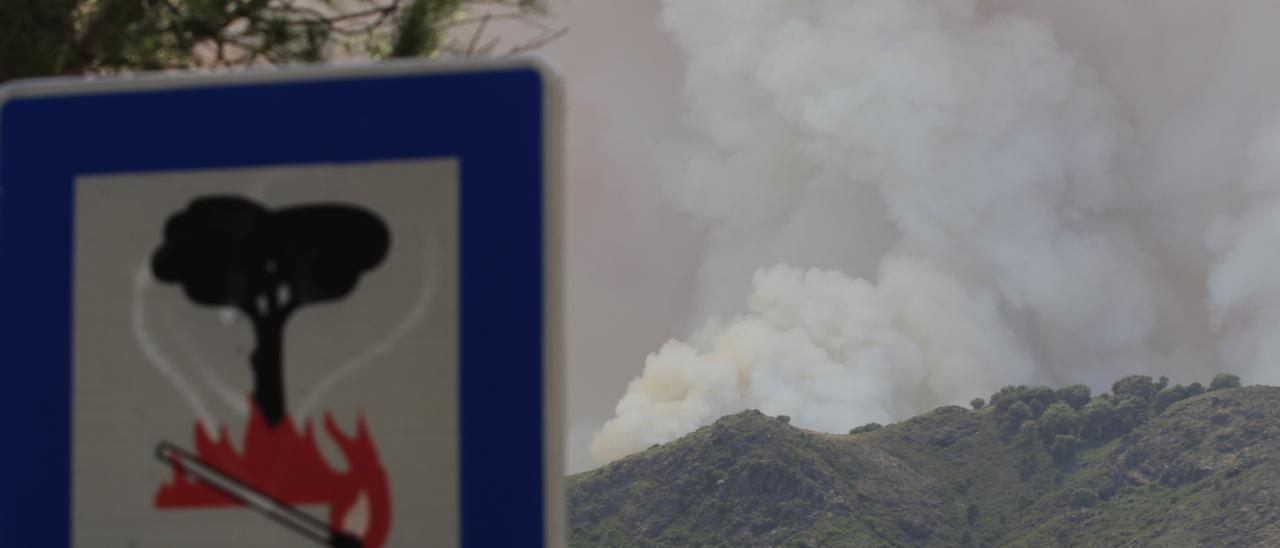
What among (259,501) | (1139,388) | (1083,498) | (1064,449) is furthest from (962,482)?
(259,501)

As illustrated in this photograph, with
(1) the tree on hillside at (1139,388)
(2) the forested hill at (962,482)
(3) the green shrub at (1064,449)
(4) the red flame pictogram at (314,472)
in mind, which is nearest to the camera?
(4) the red flame pictogram at (314,472)

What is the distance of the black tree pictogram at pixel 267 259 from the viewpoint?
1124mm

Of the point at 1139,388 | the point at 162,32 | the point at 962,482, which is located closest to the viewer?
the point at 162,32

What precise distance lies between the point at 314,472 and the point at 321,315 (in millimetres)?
115

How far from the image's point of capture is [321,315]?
3.70 feet

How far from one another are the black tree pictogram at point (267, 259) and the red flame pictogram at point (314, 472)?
0.02m

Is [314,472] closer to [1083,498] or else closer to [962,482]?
[1083,498]

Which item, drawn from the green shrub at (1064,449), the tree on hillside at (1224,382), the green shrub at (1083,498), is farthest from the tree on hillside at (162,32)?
the tree on hillside at (1224,382)

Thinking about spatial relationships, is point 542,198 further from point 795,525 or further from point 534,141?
point 795,525

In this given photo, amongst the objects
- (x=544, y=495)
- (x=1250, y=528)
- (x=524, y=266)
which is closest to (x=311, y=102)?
(x=524, y=266)

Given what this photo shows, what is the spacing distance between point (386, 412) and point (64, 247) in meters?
0.32

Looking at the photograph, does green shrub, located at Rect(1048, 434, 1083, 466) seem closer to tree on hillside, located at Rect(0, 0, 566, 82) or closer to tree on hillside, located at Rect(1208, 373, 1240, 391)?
tree on hillside, located at Rect(1208, 373, 1240, 391)

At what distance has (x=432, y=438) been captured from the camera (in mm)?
1134

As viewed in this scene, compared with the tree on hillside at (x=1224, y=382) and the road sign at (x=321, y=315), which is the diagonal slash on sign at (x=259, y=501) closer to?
the road sign at (x=321, y=315)
